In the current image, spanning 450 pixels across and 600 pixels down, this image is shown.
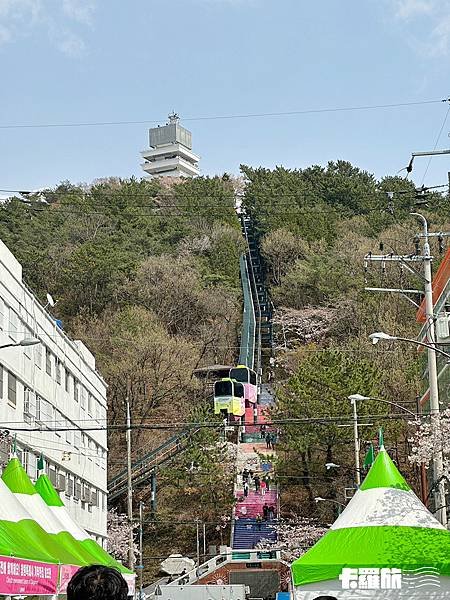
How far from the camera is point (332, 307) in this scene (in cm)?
8106

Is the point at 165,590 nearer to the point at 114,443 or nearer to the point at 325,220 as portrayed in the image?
the point at 114,443

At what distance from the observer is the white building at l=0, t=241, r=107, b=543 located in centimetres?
3572

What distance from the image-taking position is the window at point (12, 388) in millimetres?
35156

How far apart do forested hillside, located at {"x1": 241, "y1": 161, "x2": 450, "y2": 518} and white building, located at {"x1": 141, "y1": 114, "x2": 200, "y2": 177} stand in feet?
212

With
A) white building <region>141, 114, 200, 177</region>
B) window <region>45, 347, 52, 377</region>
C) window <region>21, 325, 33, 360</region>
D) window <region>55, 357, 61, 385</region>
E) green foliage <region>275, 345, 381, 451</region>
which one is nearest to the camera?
window <region>21, 325, 33, 360</region>

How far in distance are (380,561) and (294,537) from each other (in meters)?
36.1

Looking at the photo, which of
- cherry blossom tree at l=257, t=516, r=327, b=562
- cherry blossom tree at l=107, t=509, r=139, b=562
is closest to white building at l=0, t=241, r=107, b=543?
cherry blossom tree at l=107, t=509, r=139, b=562

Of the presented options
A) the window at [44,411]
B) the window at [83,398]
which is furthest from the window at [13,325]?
the window at [83,398]

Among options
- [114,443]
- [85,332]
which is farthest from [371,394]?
[85,332]

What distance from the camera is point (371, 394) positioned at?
4922 cm

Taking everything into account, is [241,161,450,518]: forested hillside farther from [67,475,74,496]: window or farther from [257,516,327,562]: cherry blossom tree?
[67,475,74,496]: window

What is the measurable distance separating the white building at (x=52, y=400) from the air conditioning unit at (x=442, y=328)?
15823 mm

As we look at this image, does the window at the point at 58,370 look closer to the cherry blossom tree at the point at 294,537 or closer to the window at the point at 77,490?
the window at the point at 77,490

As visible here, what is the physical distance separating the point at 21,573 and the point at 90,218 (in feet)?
254
